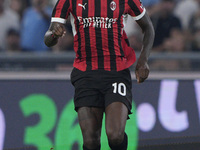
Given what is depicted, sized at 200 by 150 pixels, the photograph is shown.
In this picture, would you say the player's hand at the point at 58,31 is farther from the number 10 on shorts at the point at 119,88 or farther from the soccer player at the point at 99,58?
the number 10 on shorts at the point at 119,88

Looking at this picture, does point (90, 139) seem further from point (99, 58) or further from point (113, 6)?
point (113, 6)

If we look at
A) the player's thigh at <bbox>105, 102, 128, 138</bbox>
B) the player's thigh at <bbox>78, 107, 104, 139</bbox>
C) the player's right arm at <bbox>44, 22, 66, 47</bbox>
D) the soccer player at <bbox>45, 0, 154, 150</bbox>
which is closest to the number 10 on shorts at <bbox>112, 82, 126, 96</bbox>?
the soccer player at <bbox>45, 0, 154, 150</bbox>

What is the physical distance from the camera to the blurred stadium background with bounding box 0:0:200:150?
6008 millimetres

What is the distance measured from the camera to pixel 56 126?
6059 mm

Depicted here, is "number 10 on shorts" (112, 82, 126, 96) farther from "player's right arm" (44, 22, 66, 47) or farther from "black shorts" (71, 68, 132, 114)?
"player's right arm" (44, 22, 66, 47)

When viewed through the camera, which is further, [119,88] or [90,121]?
[119,88]

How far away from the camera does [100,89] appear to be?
4395mm

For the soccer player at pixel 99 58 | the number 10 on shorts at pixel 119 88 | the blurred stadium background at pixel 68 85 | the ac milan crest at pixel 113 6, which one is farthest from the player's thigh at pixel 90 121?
the blurred stadium background at pixel 68 85

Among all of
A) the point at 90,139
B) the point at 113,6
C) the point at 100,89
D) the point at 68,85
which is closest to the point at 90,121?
the point at 90,139

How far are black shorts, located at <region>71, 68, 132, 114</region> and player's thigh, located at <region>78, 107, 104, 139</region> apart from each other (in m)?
0.05

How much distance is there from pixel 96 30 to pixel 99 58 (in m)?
0.25

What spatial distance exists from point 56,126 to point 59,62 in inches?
45.6

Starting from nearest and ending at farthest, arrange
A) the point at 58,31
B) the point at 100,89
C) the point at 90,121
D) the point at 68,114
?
the point at 58,31 → the point at 90,121 → the point at 100,89 → the point at 68,114

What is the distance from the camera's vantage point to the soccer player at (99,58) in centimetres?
435
